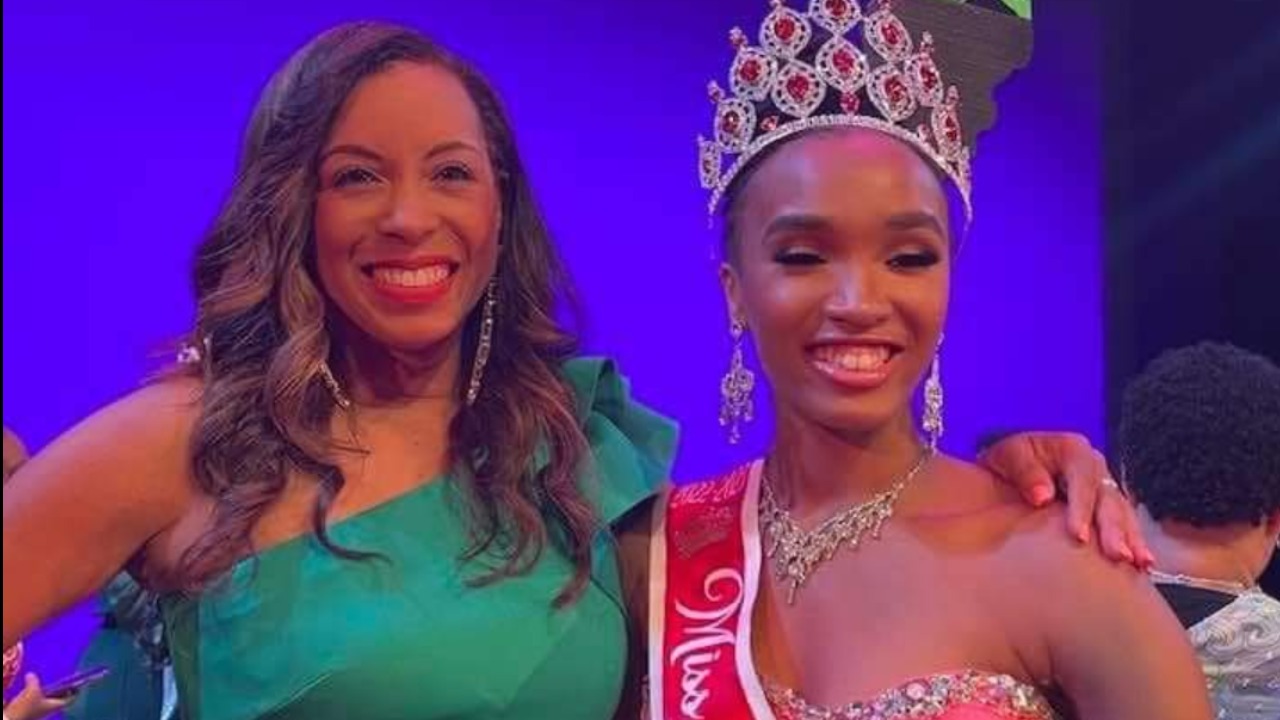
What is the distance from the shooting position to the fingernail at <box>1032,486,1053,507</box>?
155cm

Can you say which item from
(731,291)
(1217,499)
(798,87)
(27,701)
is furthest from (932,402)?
(27,701)

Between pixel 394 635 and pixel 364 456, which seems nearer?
pixel 394 635

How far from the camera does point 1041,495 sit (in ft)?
5.08

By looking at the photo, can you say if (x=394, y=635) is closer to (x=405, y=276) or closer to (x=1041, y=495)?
(x=405, y=276)

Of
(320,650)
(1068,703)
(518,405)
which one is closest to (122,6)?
(518,405)

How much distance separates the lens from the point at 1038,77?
11.4 feet

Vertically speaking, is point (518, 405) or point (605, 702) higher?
point (518, 405)

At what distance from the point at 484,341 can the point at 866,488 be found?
1.42 feet

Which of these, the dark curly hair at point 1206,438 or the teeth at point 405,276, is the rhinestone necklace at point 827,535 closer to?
the teeth at point 405,276

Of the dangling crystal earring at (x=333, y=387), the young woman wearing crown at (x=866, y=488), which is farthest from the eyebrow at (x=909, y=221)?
the dangling crystal earring at (x=333, y=387)

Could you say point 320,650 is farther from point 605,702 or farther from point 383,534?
point 605,702

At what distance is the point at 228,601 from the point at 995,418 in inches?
83.3

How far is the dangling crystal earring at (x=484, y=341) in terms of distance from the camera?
1.78 metres

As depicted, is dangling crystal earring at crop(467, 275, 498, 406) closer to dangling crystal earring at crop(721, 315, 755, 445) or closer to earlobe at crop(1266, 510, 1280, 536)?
dangling crystal earring at crop(721, 315, 755, 445)
